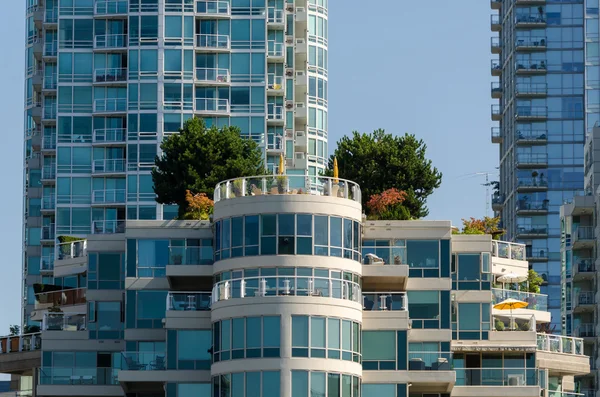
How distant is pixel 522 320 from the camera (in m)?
106

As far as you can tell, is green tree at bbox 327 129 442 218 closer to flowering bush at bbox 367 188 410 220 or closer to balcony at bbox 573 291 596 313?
flowering bush at bbox 367 188 410 220

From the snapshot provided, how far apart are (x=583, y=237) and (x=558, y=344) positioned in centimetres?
5841

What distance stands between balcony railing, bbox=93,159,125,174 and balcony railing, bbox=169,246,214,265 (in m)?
50.4

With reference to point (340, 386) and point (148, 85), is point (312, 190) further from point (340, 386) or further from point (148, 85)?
point (148, 85)

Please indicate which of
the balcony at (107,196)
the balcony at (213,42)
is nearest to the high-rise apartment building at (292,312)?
the balcony at (107,196)

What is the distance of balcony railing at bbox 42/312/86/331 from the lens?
10625cm

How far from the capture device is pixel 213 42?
5945 inches

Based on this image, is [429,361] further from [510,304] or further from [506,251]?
[506,251]

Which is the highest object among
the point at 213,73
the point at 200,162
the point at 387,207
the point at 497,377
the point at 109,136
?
the point at 213,73

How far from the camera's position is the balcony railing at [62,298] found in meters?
109

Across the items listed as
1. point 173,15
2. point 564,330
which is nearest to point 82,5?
point 173,15

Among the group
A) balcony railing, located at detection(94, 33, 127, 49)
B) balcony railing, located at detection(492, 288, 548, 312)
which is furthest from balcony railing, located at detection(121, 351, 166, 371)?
balcony railing, located at detection(94, 33, 127, 49)

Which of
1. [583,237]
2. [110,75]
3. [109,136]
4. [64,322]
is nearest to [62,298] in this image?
[64,322]

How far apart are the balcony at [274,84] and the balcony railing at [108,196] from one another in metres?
13.7
